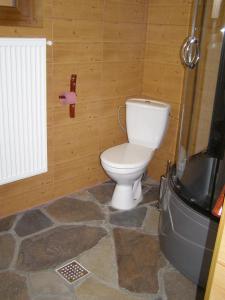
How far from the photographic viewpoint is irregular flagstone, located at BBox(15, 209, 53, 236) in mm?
2377

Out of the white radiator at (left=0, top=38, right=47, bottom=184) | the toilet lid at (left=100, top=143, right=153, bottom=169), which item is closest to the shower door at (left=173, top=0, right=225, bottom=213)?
the toilet lid at (left=100, top=143, right=153, bottom=169)

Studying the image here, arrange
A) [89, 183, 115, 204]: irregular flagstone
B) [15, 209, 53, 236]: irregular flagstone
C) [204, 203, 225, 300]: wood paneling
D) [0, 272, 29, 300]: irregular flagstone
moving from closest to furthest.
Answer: [204, 203, 225, 300]: wood paneling
[0, 272, 29, 300]: irregular flagstone
[15, 209, 53, 236]: irregular flagstone
[89, 183, 115, 204]: irregular flagstone

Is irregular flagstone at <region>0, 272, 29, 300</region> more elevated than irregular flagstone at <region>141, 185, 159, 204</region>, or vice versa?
irregular flagstone at <region>141, 185, 159, 204</region>

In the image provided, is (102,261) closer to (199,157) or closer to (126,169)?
(126,169)

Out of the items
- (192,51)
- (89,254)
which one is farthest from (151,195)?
(192,51)

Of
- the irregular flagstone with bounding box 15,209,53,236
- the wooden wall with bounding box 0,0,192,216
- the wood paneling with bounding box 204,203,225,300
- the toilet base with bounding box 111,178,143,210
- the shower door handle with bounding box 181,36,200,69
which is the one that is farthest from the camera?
the toilet base with bounding box 111,178,143,210

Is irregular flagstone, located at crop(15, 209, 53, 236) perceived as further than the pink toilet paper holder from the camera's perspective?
No

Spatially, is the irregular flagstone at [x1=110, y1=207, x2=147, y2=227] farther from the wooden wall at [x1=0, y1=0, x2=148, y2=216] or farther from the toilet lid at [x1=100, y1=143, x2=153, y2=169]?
the wooden wall at [x1=0, y1=0, x2=148, y2=216]

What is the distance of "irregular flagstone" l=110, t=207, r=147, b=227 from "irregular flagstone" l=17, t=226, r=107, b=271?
177mm

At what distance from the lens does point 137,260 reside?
2.14 meters

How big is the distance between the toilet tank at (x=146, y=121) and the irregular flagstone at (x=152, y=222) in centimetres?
55

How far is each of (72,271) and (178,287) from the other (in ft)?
2.10

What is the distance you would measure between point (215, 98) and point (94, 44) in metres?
1.13

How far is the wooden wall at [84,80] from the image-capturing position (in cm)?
245
